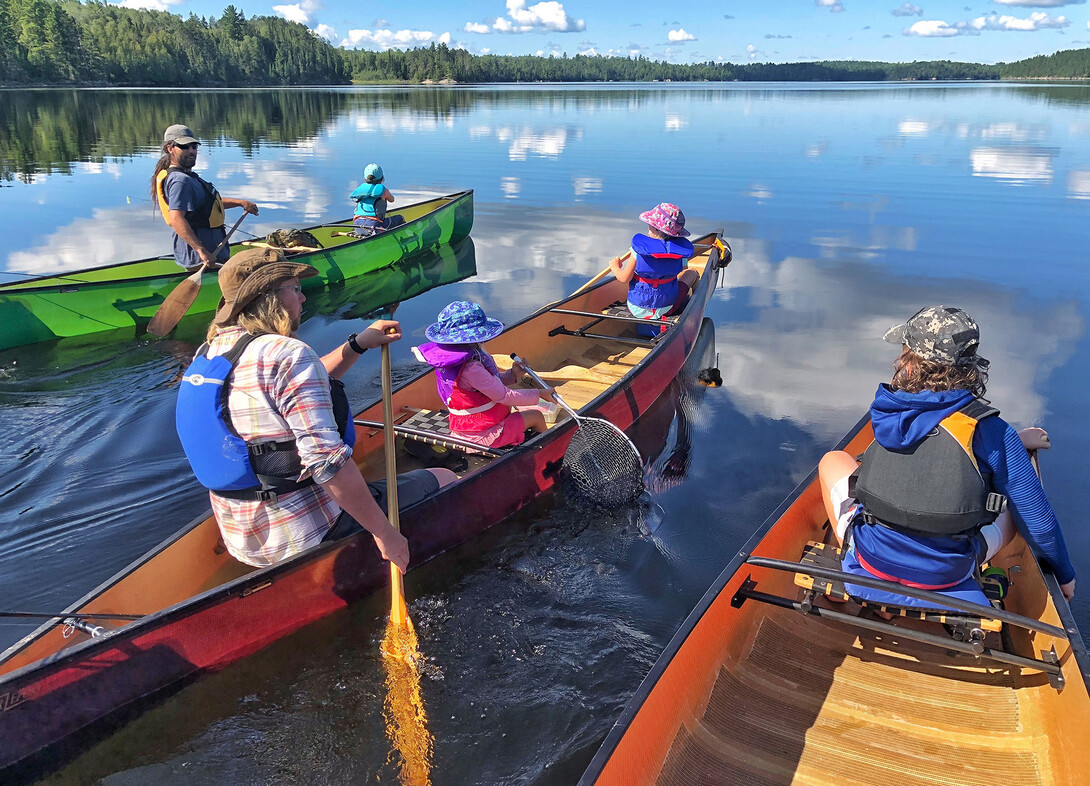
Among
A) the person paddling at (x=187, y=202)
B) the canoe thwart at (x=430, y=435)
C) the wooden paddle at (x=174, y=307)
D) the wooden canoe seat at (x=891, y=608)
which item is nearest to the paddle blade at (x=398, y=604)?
the canoe thwart at (x=430, y=435)

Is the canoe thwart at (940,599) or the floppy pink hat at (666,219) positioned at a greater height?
the floppy pink hat at (666,219)

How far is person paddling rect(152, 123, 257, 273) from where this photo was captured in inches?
330

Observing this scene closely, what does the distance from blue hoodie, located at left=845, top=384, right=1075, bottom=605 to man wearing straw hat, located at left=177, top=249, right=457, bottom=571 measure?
7.71 ft

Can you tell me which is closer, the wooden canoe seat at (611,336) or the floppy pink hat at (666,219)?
the floppy pink hat at (666,219)

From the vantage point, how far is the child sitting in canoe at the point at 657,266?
8312 mm

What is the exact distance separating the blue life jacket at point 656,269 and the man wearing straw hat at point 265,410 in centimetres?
529

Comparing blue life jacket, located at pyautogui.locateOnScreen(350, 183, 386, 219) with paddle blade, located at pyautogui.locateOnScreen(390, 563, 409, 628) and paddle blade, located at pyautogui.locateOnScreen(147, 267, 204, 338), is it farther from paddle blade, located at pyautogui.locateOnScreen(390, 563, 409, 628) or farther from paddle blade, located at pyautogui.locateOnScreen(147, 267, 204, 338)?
paddle blade, located at pyautogui.locateOnScreen(390, 563, 409, 628)

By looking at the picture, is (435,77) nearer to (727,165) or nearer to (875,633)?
(727,165)

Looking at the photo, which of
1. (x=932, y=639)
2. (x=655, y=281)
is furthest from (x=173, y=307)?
(x=932, y=639)

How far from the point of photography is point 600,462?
5.91m

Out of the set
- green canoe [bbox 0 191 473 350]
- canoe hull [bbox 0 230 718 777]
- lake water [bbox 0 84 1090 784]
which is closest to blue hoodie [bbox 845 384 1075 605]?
lake water [bbox 0 84 1090 784]

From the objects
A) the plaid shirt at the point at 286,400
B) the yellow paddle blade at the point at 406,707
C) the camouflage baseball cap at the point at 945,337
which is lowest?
the yellow paddle blade at the point at 406,707

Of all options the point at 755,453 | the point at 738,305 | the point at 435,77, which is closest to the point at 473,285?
the point at 738,305

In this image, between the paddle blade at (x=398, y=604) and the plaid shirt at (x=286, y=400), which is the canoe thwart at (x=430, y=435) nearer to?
the paddle blade at (x=398, y=604)
